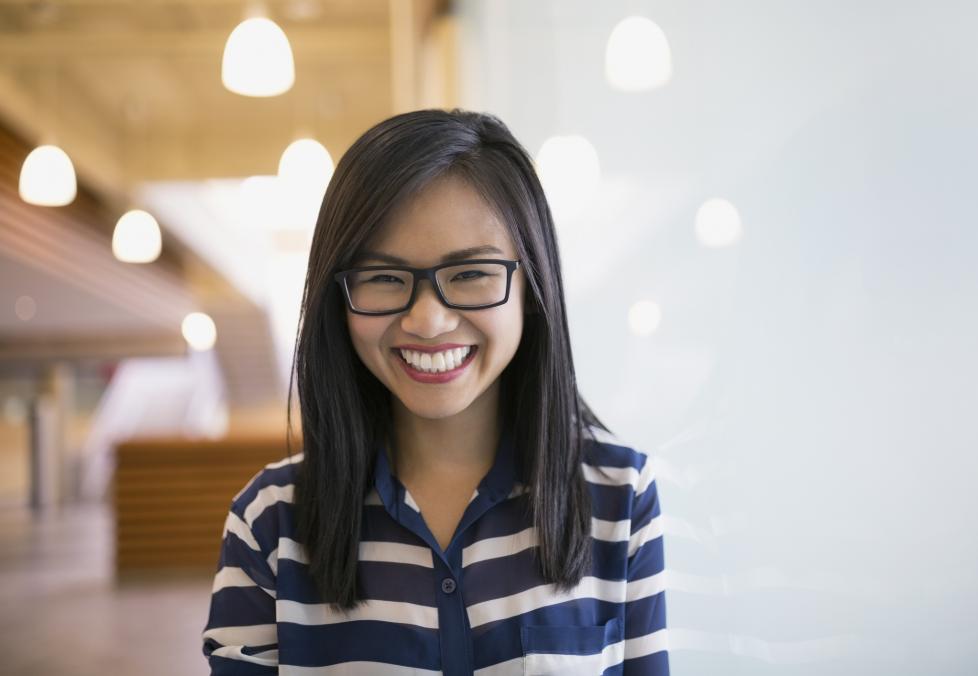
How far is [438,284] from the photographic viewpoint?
3.76 feet

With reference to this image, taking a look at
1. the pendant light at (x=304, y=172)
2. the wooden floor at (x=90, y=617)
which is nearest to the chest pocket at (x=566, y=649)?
the wooden floor at (x=90, y=617)

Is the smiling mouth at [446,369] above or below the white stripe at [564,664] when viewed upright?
above

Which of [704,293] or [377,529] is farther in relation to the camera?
[704,293]

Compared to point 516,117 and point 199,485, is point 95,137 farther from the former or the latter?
point 516,117

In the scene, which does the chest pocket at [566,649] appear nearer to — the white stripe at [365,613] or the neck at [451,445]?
the white stripe at [365,613]

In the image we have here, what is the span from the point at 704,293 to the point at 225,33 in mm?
5616

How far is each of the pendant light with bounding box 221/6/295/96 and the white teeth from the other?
2846mm

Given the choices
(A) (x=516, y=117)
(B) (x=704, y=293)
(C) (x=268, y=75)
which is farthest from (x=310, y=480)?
(C) (x=268, y=75)

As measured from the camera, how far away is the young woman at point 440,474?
116 cm

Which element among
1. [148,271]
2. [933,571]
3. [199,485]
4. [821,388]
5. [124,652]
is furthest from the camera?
[148,271]

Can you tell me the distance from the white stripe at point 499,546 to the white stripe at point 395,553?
0.18ft

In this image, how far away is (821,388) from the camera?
1.29m

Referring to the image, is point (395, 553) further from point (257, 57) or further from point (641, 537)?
point (257, 57)

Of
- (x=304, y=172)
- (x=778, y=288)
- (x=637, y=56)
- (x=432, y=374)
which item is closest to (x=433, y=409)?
(x=432, y=374)
